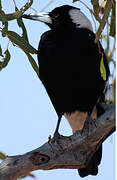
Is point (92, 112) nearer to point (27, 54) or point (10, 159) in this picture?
point (27, 54)

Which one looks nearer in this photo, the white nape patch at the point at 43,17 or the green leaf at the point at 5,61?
the green leaf at the point at 5,61

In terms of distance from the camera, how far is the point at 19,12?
172cm

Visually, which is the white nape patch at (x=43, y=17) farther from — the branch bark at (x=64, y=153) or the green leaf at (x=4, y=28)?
the branch bark at (x=64, y=153)

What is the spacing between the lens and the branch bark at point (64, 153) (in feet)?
5.04

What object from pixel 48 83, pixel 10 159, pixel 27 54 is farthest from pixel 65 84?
pixel 10 159

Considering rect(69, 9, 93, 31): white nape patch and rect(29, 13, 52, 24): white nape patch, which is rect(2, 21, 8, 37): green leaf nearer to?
rect(29, 13, 52, 24): white nape patch

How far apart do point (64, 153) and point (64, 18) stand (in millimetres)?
1001

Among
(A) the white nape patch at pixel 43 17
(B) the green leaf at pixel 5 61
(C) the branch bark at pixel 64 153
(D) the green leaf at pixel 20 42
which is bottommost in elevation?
(C) the branch bark at pixel 64 153

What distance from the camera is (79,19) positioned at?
2.38 m

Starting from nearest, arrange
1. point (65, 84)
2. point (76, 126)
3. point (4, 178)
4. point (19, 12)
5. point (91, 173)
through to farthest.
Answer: point (4, 178) < point (19, 12) < point (91, 173) < point (65, 84) < point (76, 126)

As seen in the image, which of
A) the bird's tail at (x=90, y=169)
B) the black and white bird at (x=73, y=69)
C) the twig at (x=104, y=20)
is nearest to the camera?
the twig at (x=104, y=20)

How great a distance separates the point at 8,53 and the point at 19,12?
0.60 feet

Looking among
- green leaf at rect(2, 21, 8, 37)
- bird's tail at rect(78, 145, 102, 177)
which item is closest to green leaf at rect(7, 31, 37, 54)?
green leaf at rect(2, 21, 8, 37)

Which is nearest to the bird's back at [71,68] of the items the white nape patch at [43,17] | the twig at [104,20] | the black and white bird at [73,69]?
the black and white bird at [73,69]
